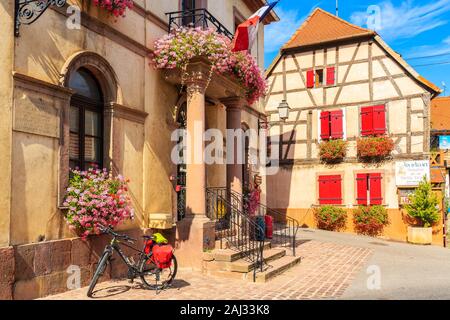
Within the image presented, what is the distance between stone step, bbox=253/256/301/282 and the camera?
7.79m

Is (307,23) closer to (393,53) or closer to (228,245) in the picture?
(393,53)

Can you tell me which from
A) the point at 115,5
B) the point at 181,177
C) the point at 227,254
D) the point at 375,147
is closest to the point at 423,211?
the point at 375,147

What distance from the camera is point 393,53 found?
17719 mm

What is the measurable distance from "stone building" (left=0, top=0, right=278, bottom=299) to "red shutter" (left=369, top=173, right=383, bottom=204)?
30.9 feet

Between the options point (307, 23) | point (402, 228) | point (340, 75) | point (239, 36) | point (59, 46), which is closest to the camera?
point (59, 46)

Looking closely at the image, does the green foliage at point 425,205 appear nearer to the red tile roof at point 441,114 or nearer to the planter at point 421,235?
the planter at point 421,235

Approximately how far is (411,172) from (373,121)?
2532 mm

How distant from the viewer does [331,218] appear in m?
18.0

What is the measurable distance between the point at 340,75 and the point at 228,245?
12.3m

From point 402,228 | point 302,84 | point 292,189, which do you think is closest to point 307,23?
point 302,84

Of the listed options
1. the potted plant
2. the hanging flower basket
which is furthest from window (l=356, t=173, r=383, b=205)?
the potted plant

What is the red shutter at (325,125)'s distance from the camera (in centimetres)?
1888

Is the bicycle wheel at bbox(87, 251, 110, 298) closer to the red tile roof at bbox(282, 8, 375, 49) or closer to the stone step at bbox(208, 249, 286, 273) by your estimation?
the stone step at bbox(208, 249, 286, 273)

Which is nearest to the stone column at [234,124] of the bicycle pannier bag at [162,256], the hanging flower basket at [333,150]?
the bicycle pannier bag at [162,256]
